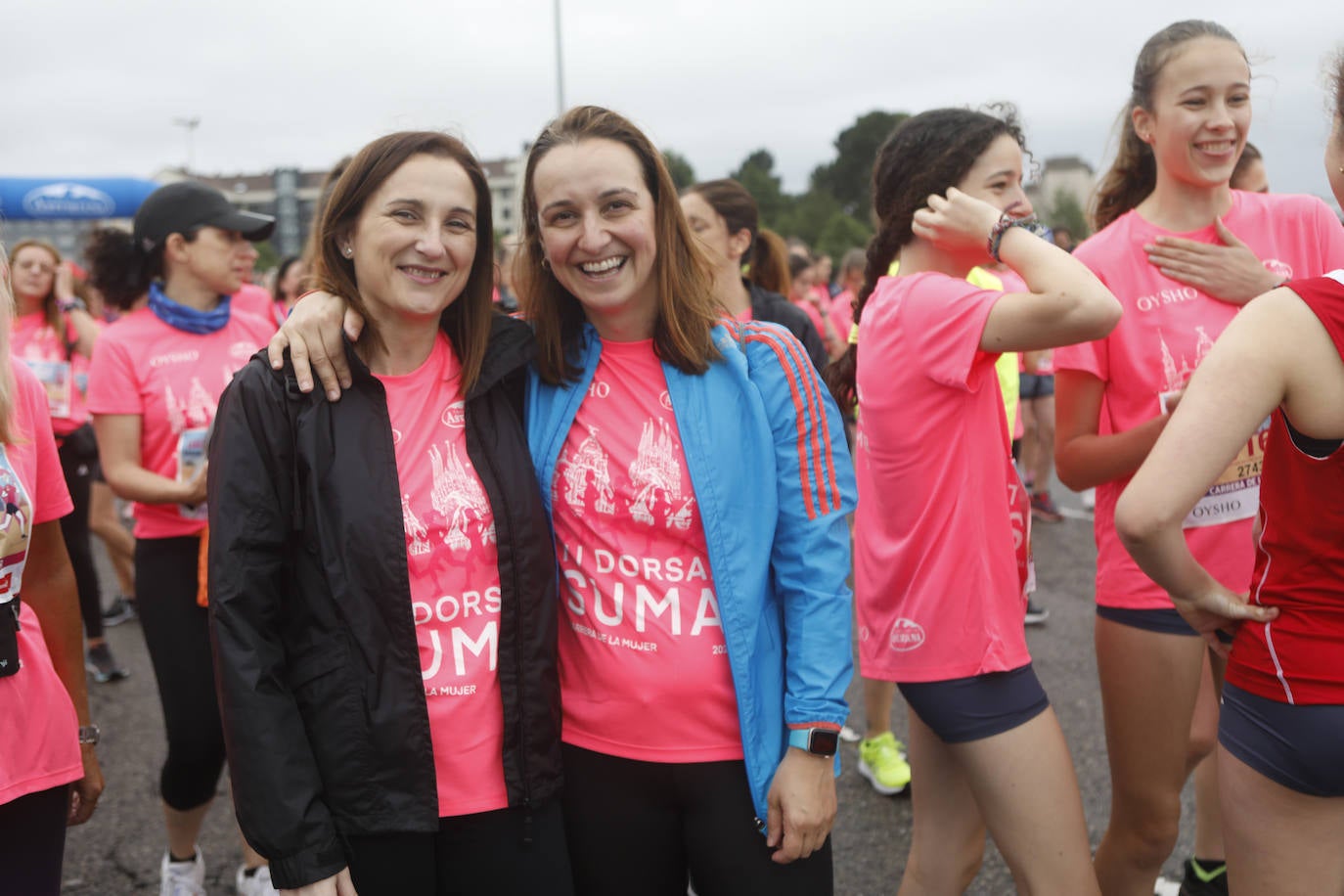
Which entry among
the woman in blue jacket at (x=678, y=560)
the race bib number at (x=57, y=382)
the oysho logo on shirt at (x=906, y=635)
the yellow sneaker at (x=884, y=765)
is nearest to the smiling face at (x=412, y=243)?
the woman in blue jacket at (x=678, y=560)

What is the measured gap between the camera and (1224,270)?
7.92ft

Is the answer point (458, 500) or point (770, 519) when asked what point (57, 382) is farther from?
point (770, 519)

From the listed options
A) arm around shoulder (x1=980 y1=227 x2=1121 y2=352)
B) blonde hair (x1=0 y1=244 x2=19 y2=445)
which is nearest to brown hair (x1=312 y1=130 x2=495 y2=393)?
blonde hair (x1=0 y1=244 x2=19 y2=445)

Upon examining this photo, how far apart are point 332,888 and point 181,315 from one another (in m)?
2.40

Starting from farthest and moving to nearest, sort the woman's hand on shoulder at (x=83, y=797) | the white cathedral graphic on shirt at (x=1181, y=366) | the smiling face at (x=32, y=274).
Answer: the smiling face at (x=32, y=274), the white cathedral graphic on shirt at (x=1181, y=366), the woman's hand on shoulder at (x=83, y=797)

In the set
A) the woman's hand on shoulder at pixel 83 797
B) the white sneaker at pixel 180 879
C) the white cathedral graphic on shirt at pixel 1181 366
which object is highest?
the white cathedral graphic on shirt at pixel 1181 366

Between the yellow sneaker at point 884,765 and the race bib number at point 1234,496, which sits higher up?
the race bib number at point 1234,496

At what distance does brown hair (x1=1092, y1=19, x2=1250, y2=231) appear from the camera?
2518 mm

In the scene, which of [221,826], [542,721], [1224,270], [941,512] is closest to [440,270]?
[542,721]

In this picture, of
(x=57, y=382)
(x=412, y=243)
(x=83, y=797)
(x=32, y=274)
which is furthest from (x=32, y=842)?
(x=32, y=274)

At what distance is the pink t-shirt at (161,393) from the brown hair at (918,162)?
2261 millimetres

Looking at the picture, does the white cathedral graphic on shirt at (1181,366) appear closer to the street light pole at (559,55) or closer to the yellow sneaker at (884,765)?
the yellow sneaker at (884,765)

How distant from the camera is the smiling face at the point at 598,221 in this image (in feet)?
6.56

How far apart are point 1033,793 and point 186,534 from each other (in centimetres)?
266
